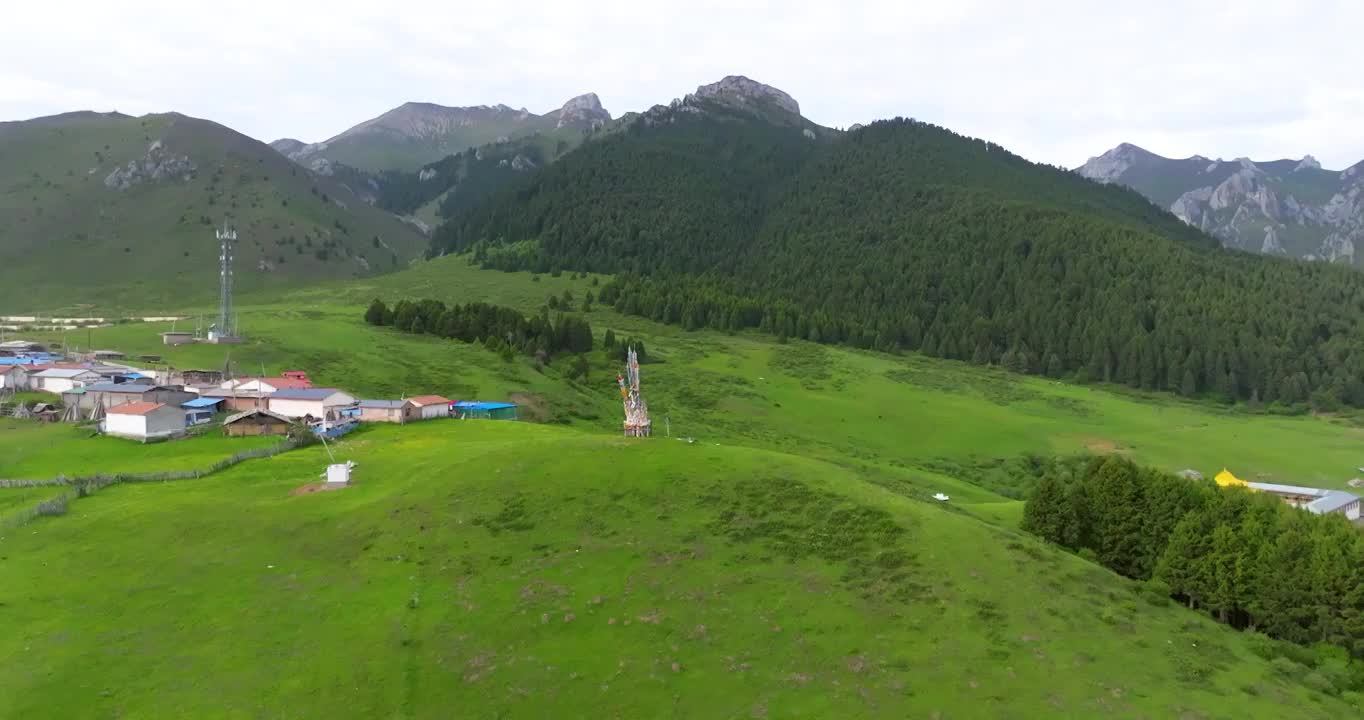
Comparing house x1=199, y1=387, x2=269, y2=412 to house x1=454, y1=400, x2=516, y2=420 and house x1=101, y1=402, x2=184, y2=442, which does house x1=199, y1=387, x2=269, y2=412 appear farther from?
house x1=454, y1=400, x2=516, y2=420

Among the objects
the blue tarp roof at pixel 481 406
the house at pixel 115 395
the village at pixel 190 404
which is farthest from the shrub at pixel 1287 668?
the house at pixel 115 395

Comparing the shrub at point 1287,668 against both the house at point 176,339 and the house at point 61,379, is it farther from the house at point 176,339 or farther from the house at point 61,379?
the house at point 176,339

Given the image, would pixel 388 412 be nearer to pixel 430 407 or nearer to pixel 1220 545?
pixel 430 407

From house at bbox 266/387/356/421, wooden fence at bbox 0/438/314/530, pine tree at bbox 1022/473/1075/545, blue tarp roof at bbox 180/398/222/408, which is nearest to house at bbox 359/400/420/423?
house at bbox 266/387/356/421

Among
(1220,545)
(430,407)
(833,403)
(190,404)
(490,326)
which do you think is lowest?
(833,403)

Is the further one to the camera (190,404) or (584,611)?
(190,404)

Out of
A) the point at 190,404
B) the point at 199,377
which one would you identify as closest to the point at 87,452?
→ the point at 190,404
